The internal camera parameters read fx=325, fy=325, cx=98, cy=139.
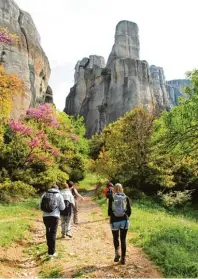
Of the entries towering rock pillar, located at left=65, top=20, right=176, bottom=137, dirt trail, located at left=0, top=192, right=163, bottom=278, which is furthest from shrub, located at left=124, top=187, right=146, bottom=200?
towering rock pillar, located at left=65, top=20, right=176, bottom=137

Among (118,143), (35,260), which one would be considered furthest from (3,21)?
(35,260)

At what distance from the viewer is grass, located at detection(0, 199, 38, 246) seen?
38.7ft

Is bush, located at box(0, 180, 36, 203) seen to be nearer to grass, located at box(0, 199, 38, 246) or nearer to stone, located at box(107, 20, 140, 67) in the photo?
grass, located at box(0, 199, 38, 246)

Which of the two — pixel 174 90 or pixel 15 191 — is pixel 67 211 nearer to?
pixel 15 191

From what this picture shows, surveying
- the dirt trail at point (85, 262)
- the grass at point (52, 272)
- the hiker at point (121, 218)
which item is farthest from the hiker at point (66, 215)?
the hiker at point (121, 218)

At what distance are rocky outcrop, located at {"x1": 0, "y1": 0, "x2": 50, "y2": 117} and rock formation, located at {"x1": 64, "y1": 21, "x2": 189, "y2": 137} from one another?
28.4 m

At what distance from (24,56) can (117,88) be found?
1515 inches

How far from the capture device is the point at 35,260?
386 inches

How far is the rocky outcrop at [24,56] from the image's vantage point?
132ft

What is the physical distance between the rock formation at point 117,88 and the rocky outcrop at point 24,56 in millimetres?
28387

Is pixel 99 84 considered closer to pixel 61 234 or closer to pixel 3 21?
pixel 3 21

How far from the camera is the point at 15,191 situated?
24.6m

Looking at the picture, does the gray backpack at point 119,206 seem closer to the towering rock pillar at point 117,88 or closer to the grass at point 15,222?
the grass at point 15,222

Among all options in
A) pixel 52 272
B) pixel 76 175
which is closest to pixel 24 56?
pixel 76 175
